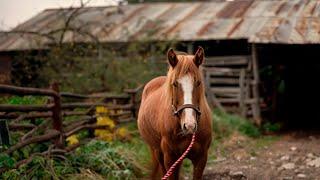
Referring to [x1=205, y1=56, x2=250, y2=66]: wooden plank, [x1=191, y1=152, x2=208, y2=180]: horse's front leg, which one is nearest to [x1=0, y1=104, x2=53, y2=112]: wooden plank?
[x1=191, y1=152, x2=208, y2=180]: horse's front leg

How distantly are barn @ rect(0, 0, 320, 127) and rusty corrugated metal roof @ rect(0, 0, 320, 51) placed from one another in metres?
0.03

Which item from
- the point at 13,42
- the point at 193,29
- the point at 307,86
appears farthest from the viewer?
the point at 13,42

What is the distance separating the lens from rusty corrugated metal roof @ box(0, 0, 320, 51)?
43.3 feet

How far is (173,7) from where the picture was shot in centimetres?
1903

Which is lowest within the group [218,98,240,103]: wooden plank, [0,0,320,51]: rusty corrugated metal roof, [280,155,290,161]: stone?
[280,155,290,161]: stone

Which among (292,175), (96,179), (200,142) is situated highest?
(200,142)

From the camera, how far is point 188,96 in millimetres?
4617

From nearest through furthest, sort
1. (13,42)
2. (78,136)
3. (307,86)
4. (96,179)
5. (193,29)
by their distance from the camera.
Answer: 1. (96,179)
2. (78,136)
3. (193,29)
4. (307,86)
5. (13,42)

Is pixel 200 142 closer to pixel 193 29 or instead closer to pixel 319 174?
pixel 319 174

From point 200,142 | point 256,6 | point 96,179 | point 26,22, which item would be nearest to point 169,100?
point 200,142

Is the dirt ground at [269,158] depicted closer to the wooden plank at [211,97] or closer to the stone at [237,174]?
the stone at [237,174]

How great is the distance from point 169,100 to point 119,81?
28.7 ft

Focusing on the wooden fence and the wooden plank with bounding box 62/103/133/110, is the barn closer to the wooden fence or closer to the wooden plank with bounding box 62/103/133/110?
the wooden plank with bounding box 62/103/133/110

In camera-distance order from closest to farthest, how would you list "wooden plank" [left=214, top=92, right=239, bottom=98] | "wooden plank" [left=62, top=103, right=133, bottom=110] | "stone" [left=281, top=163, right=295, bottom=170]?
"stone" [left=281, top=163, right=295, bottom=170]
"wooden plank" [left=62, top=103, right=133, bottom=110]
"wooden plank" [left=214, top=92, right=239, bottom=98]
